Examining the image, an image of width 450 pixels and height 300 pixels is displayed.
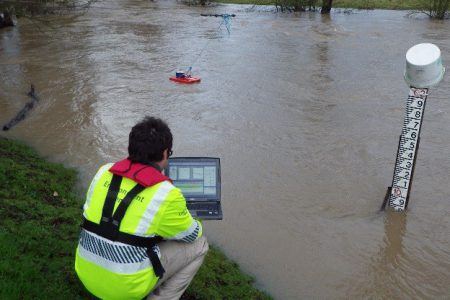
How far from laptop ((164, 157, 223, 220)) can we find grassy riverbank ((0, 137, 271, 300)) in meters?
0.88

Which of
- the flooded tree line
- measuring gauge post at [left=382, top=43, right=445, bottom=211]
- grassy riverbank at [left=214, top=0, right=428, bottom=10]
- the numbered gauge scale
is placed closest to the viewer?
measuring gauge post at [left=382, top=43, right=445, bottom=211]

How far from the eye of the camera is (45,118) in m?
9.88

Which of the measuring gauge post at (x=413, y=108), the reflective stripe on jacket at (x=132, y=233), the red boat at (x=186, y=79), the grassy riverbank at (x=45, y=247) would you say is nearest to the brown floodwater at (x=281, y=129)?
the red boat at (x=186, y=79)

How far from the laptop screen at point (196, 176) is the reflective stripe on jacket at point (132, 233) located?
635 mm

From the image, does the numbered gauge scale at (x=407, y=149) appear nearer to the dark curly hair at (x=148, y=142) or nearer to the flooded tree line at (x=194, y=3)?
the dark curly hair at (x=148, y=142)

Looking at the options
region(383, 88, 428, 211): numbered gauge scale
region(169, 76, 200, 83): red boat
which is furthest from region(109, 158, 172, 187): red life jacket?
region(169, 76, 200, 83): red boat

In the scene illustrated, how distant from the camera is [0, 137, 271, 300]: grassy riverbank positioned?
3.73 meters

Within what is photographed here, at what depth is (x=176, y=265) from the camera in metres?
3.34

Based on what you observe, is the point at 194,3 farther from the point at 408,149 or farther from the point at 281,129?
the point at 408,149

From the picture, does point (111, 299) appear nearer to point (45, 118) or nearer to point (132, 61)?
point (45, 118)

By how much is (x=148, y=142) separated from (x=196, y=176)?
883 mm

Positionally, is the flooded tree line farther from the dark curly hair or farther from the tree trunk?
the dark curly hair

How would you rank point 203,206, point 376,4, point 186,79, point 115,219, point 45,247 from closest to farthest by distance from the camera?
point 115,219 < point 203,206 < point 45,247 < point 186,79 < point 376,4

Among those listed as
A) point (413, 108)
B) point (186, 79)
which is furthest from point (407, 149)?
point (186, 79)
